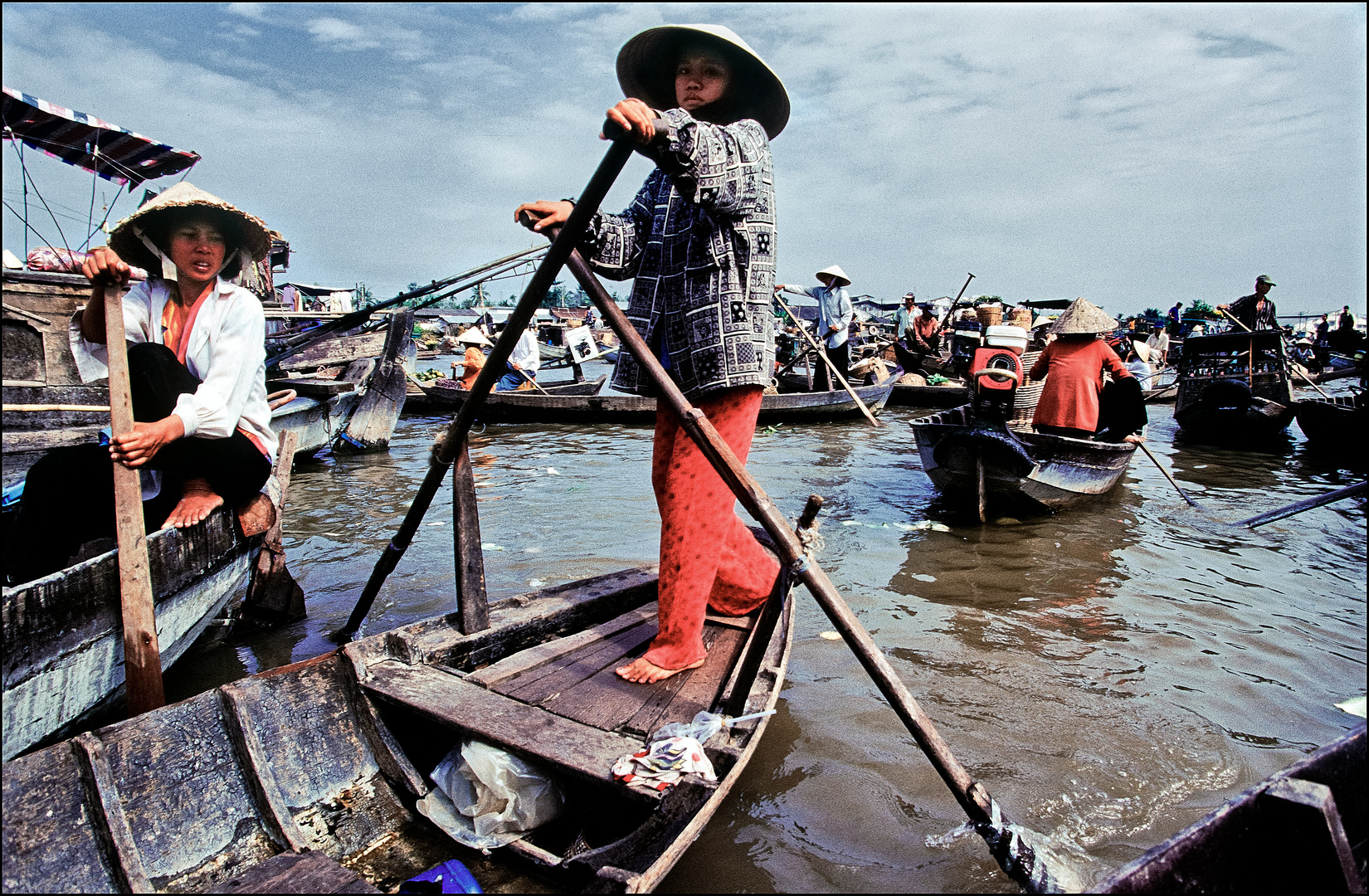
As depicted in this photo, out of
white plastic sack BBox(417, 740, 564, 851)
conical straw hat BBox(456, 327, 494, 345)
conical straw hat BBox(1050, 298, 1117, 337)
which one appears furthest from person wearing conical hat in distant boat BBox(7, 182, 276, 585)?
conical straw hat BBox(456, 327, 494, 345)

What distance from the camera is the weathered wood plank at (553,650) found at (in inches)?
93.8

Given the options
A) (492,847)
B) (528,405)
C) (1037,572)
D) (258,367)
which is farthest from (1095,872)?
(528,405)

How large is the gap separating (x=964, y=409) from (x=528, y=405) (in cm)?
721

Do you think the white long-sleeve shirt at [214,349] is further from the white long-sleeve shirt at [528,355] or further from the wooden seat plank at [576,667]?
the white long-sleeve shirt at [528,355]

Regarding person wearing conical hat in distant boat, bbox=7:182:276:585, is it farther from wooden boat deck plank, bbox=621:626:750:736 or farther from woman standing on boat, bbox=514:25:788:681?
wooden boat deck plank, bbox=621:626:750:736

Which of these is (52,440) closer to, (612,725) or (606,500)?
(606,500)

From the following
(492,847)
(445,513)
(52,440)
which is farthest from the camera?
(445,513)

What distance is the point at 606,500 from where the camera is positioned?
6820 millimetres

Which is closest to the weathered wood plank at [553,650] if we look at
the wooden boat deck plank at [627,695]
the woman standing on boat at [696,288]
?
the wooden boat deck plank at [627,695]

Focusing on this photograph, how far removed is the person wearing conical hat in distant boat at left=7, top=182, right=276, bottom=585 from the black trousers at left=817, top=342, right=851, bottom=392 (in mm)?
10225

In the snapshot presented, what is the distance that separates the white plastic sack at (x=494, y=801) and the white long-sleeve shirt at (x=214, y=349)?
63.7 inches

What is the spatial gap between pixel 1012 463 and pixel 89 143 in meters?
12.2

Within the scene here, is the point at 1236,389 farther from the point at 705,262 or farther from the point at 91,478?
the point at 91,478

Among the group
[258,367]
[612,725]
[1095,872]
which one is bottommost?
[1095,872]
